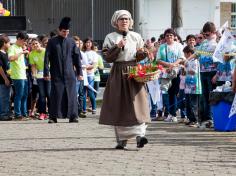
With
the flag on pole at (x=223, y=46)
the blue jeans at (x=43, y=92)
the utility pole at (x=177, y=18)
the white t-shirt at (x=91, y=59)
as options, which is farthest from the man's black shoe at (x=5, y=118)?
the utility pole at (x=177, y=18)

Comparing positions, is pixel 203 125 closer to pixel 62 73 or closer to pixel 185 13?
pixel 62 73

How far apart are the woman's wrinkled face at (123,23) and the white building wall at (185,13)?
34779 millimetres

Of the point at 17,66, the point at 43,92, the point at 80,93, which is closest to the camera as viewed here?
the point at 17,66

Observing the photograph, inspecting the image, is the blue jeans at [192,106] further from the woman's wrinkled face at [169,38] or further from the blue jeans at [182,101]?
the woman's wrinkled face at [169,38]

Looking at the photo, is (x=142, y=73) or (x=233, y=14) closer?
(x=142, y=73)

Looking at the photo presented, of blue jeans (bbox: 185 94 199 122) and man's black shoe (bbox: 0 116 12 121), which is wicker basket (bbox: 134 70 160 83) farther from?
man's black shoe (bbox: 0 116 12 121)

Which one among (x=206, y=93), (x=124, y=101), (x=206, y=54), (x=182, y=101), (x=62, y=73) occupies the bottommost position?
(x=182, y=101)

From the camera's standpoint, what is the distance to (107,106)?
515 inches

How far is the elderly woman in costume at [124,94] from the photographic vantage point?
1293 centimetres

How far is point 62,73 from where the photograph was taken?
17719 mm

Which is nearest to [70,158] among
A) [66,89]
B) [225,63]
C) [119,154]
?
[119,154]

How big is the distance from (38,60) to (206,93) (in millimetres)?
4468

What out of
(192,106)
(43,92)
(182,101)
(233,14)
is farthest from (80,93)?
(233,14)

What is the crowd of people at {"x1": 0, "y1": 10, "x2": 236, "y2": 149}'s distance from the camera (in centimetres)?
1299
